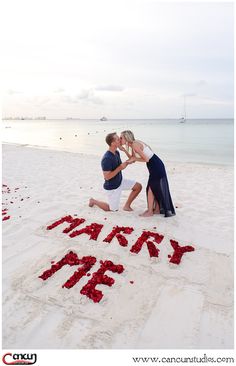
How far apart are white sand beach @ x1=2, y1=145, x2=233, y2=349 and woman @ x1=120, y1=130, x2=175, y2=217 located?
1.40ft

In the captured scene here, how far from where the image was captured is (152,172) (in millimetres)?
7676

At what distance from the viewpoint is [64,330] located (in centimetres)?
404

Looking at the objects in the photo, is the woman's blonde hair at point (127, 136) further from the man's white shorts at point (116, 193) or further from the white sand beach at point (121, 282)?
the white sand beach at point (121, 282)

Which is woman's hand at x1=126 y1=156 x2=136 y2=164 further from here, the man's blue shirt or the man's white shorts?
the man's white shorts

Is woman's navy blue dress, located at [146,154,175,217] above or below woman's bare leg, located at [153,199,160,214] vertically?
above

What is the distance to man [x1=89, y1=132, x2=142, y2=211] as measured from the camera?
7.64 metres

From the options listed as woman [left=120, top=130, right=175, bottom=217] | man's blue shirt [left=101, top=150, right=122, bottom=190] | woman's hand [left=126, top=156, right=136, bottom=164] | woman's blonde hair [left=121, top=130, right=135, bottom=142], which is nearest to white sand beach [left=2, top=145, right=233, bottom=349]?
woman [left=120, top=130, right=175, bottom=217]

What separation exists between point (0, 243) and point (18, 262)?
0.96 m

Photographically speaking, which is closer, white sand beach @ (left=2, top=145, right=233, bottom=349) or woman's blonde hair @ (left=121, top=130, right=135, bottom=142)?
white sand beach @ (left=2, top=145, right=233, bottom=349)

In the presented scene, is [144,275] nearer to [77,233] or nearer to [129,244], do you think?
[129,244]
